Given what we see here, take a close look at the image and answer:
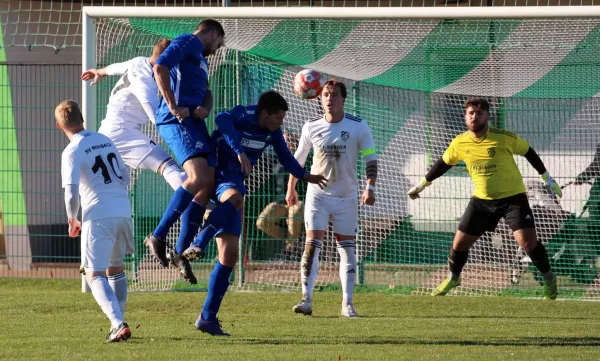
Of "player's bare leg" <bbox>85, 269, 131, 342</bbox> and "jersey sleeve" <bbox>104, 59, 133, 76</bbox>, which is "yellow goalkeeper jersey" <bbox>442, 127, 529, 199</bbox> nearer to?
"jersey sleeve" <bbox>104, 59, 133, 76</bbox>

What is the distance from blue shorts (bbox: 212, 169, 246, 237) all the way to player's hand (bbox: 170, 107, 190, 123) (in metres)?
0.53

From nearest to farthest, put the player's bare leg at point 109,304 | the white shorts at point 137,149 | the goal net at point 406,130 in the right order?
1. the player's bare leg at point 109,304
2. the white shorts at point 137,149
3. the goal net at point 406,130

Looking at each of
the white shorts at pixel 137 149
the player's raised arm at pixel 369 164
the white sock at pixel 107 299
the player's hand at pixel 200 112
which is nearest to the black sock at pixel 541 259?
the player's raised arm at pixel 369 164

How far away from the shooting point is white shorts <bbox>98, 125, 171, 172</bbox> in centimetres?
1032

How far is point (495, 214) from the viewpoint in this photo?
11.2m

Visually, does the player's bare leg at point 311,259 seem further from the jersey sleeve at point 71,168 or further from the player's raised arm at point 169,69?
the jersey sleeve at point 71,168

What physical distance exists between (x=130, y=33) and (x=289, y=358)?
23.0 ft

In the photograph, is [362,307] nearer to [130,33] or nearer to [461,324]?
[461,324]

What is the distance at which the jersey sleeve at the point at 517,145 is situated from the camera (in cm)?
1112

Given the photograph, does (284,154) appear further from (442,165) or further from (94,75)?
(94,75)

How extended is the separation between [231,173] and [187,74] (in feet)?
3.08

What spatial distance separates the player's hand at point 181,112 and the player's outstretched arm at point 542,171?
12.8ft

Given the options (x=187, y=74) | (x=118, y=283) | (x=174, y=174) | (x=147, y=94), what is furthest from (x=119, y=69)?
(x=118, y=283)

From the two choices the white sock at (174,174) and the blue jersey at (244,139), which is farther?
the white sock at (174,174)
